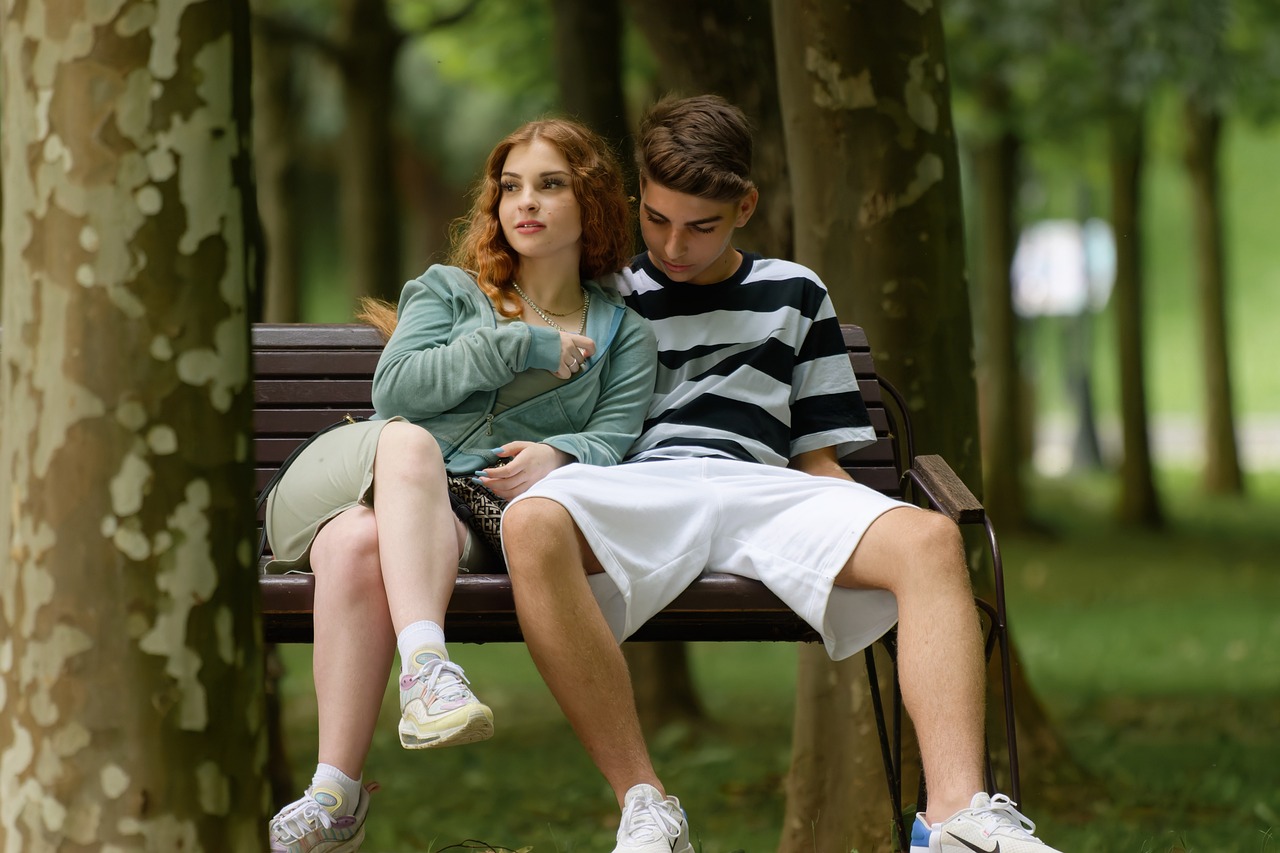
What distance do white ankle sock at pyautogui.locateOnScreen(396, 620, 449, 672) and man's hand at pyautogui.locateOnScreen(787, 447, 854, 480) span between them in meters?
1.03

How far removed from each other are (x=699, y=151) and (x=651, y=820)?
1.33 meters

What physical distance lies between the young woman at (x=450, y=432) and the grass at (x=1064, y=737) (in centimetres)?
137

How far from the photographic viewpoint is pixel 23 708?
86.4 inches

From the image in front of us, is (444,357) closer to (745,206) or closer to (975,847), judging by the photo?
(745,206)

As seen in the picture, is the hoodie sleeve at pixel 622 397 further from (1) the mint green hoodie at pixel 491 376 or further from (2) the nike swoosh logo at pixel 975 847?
(2) the nike swoosh logo at pixel 975 847

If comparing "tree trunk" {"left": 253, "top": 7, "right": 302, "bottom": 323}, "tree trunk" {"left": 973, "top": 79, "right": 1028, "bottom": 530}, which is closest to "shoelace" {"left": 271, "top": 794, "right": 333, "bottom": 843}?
"tree trunk" {"left": 253, "top": 7, "right": 302, "bottom": 323}

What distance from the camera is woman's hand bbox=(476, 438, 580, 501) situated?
3311 mm

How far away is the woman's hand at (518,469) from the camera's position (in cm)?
331

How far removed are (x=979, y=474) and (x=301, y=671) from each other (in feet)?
22.3

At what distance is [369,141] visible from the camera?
413 inches

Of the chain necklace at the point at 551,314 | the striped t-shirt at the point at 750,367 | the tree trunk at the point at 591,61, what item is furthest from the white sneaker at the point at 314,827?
the tree trunk at the point at 591,61

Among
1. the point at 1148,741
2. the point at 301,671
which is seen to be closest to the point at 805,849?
the point at 1148,741

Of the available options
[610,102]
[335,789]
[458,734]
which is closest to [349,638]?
[335,789]

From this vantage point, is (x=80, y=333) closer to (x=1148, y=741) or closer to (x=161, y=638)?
(x=161, y=638)
